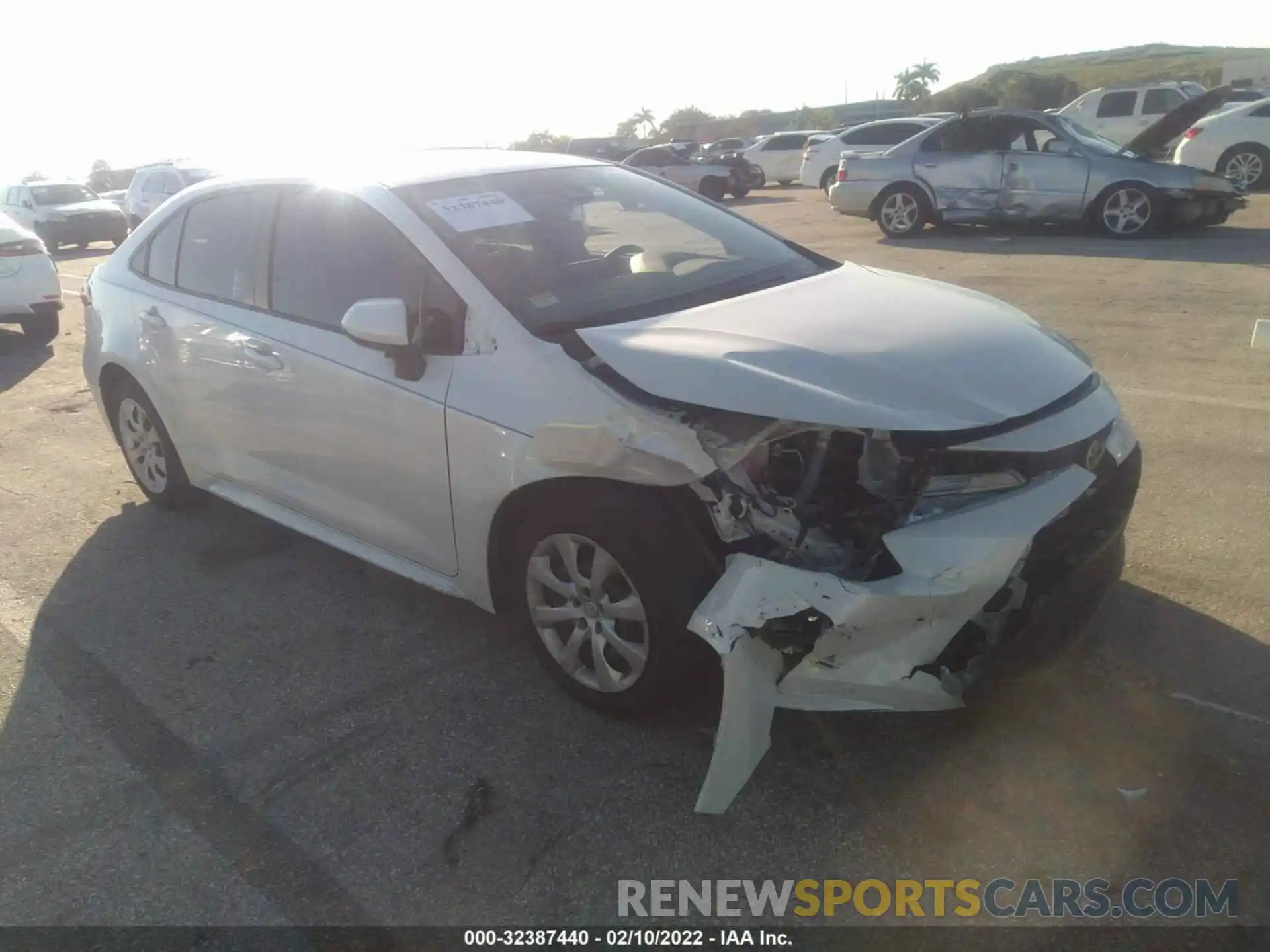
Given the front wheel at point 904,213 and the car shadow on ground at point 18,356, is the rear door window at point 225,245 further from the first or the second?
the front wheel at point 904,213

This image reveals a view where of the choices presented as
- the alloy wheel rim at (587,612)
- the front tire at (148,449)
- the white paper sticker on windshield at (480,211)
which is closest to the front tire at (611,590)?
the alloy wheel rim at (587,612)

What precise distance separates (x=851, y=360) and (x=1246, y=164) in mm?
16381

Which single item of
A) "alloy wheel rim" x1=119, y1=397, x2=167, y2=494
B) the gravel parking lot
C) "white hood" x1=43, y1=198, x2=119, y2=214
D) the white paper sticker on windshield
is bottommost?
the gravel parking lot

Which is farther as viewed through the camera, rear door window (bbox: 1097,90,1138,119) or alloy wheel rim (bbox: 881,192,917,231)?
rear door window (bbox: 1097,90,1138,119)

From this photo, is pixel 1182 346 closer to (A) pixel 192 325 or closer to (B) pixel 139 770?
(A) pixel 192 325

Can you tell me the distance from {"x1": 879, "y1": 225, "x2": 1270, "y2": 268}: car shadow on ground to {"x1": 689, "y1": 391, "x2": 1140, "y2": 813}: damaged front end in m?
9.11

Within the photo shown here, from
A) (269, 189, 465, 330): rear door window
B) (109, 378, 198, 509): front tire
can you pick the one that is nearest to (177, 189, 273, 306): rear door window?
(269, 189, 465, 330): rear door window

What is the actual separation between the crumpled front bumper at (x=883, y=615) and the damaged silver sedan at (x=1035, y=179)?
11.0 m

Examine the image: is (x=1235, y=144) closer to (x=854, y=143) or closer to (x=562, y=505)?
(x=854, y=143)

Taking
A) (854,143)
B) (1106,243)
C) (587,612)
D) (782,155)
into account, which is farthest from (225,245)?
(782,155)

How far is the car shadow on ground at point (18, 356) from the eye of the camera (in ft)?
28.2

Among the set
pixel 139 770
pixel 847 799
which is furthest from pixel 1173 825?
pixel 139 770

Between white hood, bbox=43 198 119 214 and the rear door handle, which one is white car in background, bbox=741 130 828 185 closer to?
white hood, bbox=43 198 119 214

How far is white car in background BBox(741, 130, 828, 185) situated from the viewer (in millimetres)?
28281
